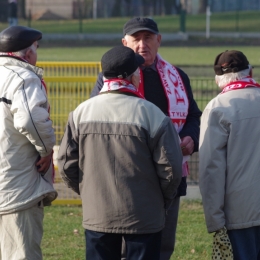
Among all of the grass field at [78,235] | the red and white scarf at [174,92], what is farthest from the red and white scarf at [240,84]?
the grass field at [78,235]

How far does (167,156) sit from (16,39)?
4.41ft

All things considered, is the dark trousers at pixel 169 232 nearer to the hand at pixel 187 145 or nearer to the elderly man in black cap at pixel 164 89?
the elderly man in black cap at pixel 164 89

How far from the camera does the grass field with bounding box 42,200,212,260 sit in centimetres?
611

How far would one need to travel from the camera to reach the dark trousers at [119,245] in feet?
12.7

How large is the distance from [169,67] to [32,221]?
140 centimetres

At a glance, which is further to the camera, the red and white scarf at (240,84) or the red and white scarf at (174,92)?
the red and white scarf at (174,92)

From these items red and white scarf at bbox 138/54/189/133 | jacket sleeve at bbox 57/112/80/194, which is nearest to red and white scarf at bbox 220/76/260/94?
red and white scarf at bbox 138/54/189/133

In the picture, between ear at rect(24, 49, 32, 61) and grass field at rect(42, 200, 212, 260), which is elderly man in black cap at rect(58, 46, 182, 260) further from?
grass field at rect(42, 200, 212, 260)

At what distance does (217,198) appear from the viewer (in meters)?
4.20

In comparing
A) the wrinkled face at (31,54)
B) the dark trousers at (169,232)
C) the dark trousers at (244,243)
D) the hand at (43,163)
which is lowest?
the dark trousers at (169,232)

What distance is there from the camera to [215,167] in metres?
4.20

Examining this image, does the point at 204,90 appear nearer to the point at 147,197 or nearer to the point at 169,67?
the point at 169,67

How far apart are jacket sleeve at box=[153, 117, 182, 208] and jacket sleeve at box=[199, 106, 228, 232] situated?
37 cm

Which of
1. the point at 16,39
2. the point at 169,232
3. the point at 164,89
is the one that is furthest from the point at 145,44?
the point at 169,232
